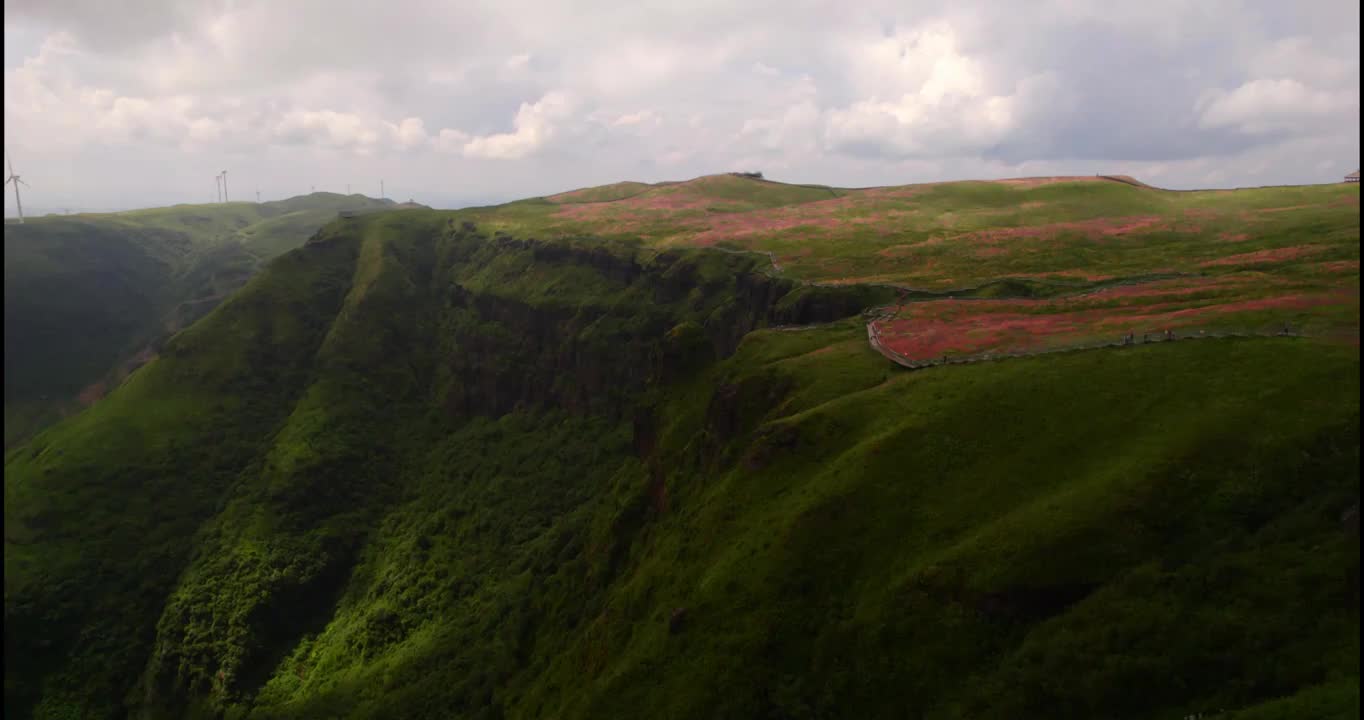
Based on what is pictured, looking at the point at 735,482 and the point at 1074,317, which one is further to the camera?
the point at 1074,317

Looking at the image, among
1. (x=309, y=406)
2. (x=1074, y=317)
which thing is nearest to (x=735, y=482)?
(x=1074, y=317)

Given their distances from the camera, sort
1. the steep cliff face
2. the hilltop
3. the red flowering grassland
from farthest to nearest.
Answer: the steep cliff face → the red flowering grassland → the hilltop

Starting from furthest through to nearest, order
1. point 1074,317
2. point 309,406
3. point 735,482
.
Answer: point 309,406 → point 1074,317 → point 735,482

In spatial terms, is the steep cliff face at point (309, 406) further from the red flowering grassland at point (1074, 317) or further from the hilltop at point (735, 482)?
the red flowering grassland at point (1074, 317)

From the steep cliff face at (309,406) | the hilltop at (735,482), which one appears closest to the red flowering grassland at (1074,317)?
the hilltop at (735,482)

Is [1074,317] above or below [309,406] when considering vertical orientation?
above

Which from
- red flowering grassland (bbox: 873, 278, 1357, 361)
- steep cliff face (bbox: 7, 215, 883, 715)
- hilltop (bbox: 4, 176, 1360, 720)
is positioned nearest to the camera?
hilltop (bbox: 4, 176, 1360, 720)

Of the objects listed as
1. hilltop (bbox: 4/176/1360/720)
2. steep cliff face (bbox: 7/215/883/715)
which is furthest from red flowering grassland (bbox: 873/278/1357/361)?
steep cliff face (bbox: 7/215/883/715)

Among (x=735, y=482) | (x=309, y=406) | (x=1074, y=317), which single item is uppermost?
(x=1074, y=317)

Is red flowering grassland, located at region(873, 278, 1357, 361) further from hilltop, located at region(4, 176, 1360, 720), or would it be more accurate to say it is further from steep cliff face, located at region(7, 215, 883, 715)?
steep cliff face, located at region(7, 215, 883, 715)

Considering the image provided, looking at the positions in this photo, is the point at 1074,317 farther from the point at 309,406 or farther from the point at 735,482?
the point at 309,406
